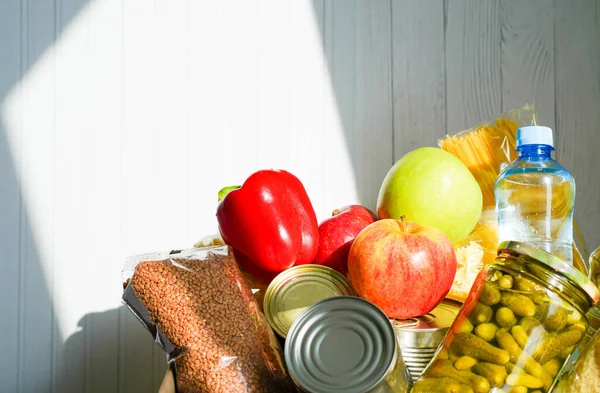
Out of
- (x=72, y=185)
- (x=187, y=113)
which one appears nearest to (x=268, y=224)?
(x=187, y=113)

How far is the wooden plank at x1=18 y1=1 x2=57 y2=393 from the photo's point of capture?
1455mm

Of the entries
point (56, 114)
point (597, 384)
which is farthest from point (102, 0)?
point (597, 384)

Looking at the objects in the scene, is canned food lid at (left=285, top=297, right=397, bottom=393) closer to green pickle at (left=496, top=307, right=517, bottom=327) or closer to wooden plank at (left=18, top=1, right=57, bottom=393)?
green pickle at (left=496, top=307, right=517, bottom=327)

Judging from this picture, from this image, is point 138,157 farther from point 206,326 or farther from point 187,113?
point 206,326

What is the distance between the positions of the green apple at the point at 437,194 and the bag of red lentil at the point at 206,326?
400mm

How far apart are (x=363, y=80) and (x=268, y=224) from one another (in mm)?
609

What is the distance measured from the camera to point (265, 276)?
113cm

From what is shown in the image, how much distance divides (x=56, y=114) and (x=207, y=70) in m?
0.40

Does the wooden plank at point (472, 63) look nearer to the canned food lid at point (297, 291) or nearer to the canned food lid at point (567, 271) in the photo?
the canned food lid at point (297, 291)

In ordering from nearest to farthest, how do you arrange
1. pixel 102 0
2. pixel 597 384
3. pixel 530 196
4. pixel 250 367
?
pixel 597 384
pixel 250 367
pixel 530 196
pixel 102 0

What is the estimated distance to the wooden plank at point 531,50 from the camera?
148cm

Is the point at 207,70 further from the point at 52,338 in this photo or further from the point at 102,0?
the point at 52,338

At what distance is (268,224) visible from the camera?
3.44 feet

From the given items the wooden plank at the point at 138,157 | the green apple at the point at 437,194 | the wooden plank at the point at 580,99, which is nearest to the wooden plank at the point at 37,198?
the wooden plank at the point at 138,157
